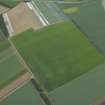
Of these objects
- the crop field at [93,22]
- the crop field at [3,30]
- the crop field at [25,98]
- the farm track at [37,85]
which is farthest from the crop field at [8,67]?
the crop field at [93,22]

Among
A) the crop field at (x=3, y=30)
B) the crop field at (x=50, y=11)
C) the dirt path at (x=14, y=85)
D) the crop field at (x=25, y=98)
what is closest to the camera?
the crop field at (x=25, y=98)

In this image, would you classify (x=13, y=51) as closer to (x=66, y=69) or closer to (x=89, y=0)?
(x=66, y=69)

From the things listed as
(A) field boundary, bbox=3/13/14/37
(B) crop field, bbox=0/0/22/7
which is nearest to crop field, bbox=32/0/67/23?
(B) crop field, bbox=0/0/22/7

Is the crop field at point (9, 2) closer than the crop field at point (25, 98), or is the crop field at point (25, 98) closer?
the crop field at point (25, 98)

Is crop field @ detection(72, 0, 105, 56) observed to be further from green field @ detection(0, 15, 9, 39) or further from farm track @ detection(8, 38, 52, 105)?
farm track @ detection(8, 38, 52, 105)

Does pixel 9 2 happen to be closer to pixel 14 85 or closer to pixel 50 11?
pixel 50 11

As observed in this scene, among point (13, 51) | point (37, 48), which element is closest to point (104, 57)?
point (37, 48)

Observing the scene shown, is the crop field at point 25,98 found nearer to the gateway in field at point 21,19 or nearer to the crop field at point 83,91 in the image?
the crop field at point 83,91
